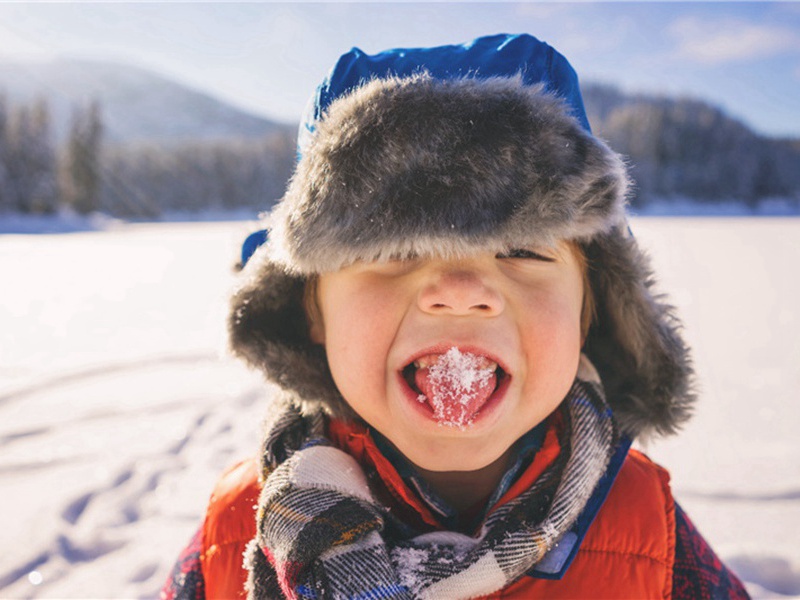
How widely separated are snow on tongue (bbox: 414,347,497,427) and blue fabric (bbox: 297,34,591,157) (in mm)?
528

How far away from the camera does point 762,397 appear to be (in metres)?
2.68

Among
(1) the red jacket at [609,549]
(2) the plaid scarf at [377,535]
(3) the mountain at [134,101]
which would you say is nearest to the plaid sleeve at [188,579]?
(1) the red jacket at [609,549]

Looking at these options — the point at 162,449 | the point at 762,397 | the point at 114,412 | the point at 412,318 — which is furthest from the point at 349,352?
the point at 762,397

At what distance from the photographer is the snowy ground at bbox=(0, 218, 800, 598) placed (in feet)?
5.06

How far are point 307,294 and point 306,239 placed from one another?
0.27 m

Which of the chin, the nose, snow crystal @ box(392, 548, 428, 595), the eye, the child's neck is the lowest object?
snow crystal @ box(392, 548, 428, 595)

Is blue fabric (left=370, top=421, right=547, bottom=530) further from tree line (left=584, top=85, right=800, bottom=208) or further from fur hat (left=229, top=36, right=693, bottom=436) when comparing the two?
tree line (left=584, top=85, right=800, bottom=208)

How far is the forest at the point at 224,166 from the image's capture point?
89.6ft

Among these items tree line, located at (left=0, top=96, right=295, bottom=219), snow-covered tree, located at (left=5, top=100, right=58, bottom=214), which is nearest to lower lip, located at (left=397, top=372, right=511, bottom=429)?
tree line, located at (left=0, top=96, right=295, bottom=219)

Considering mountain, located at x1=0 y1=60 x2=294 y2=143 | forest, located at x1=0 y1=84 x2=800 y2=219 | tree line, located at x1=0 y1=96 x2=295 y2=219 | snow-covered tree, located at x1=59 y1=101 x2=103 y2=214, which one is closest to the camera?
tree line, located at x1=0 y1=96 x2=295 y2=219

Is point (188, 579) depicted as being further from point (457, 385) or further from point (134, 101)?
point (134, 101)

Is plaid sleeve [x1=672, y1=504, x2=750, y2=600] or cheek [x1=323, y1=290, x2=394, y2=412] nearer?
cheek [x1=323, y1=290, x2=394, y2=412]

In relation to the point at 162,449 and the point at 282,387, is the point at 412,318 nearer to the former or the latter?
the point at 282,387

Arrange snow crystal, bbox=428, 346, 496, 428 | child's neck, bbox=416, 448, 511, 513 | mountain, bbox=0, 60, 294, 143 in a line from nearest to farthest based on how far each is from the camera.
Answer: snow crystal, bbox=428, 346, 496, 428, child's neck, bbox=416, 448, 511, 513, mountain, bbox=0, 60, 294, 143
